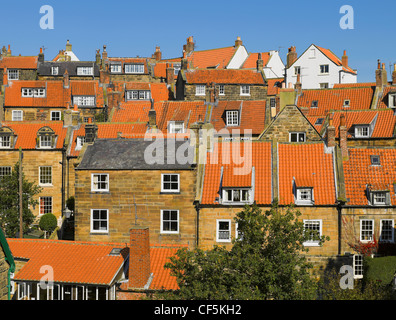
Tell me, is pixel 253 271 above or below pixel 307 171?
below

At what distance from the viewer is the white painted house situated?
256 feet

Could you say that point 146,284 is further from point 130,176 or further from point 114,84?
point 114,84

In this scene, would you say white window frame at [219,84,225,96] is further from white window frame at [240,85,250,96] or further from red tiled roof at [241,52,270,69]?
red tiled roof at [241,52,270,69]

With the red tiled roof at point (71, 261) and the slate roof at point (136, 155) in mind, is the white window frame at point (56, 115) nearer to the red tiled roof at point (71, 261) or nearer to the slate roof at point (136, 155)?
the slate roof at point (136, 155)

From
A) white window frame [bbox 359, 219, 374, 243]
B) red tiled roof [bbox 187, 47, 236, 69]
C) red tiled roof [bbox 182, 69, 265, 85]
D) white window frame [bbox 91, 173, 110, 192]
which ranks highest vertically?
red tiled roof [bbox 187, 47, 236, 69]

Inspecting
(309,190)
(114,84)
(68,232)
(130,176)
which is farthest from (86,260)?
(114,84)

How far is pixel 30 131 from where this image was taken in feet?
178

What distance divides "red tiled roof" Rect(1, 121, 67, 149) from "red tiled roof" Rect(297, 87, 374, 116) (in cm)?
2569

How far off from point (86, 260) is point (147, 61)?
62459 mm

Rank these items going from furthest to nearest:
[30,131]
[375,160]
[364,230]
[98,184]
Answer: [30,131]
[375,160]
[98,184]
[364,230]

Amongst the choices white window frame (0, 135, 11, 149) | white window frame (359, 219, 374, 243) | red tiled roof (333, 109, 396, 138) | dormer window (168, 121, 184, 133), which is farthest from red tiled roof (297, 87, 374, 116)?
white window frame (0, 135, 11, 149)

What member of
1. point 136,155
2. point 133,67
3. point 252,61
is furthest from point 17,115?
point 136,155

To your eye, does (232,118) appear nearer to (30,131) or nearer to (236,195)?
(30,131)

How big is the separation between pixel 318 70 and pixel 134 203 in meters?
49.6
